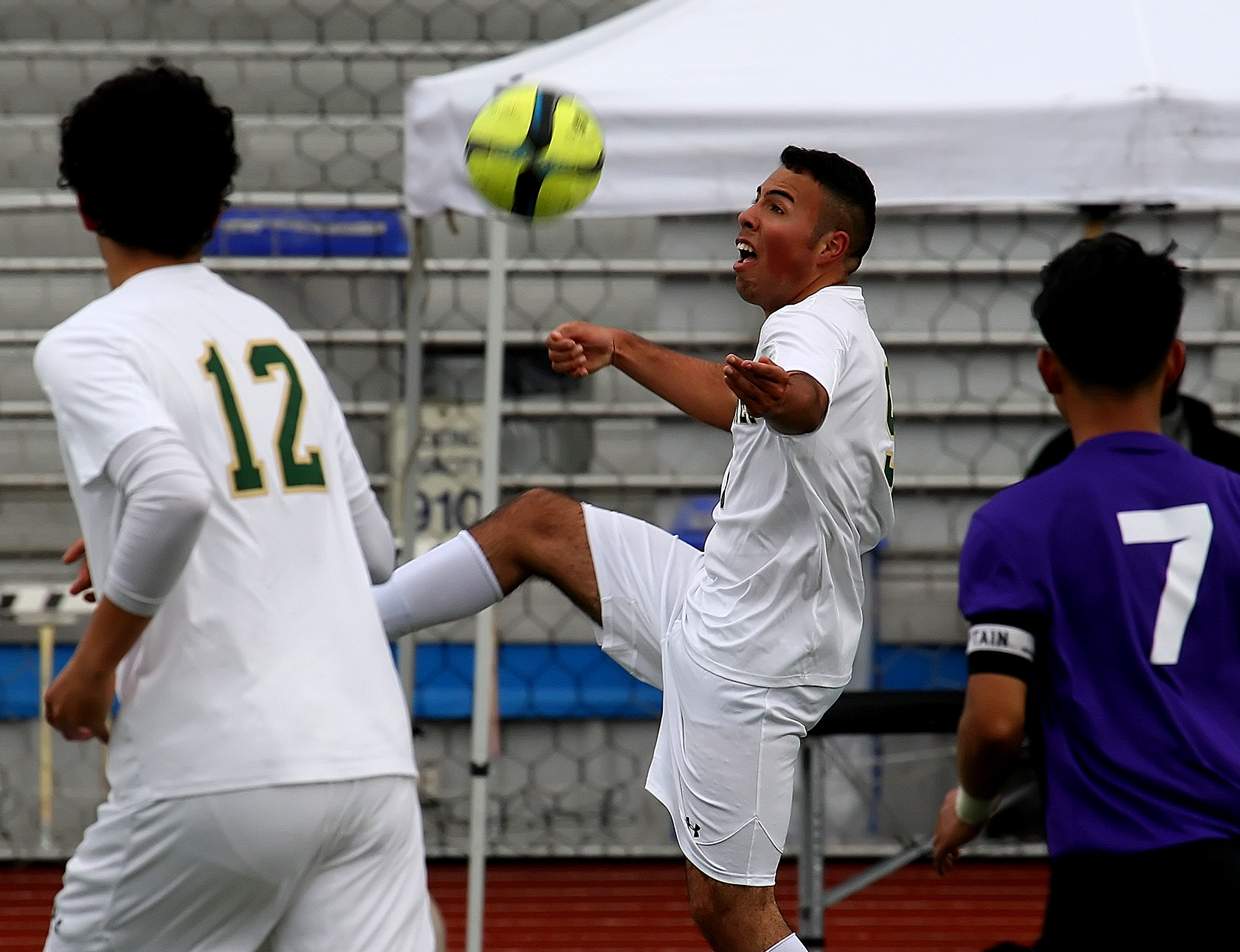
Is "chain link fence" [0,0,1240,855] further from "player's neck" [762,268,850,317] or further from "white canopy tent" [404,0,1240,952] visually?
"player's neck" [762,268,850,317]

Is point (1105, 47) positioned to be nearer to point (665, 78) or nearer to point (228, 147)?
point (665, 78)

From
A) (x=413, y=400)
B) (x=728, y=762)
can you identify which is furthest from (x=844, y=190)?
(x=413, y=400)

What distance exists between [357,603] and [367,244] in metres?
4.68

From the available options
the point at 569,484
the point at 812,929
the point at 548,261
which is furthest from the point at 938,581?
the point at 812,929

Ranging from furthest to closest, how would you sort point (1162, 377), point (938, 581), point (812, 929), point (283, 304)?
point (283, 304) < point (938, 581) < point (812, 929) < point (1162, 377)

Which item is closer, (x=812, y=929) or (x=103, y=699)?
(x=103, y=699)

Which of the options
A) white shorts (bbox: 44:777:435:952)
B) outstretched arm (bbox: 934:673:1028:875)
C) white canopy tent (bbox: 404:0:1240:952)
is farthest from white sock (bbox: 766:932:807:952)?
white canopy tent (bbox: 404:0:1240:952)

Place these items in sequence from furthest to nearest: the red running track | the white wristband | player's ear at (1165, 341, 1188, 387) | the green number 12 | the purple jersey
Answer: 1. the red running track
2. the white wristband
3. player's ear at (1165, 341, 1188, 387)
4. the purple jersey
5. the green number 12

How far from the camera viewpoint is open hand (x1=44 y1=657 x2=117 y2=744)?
1.71 m

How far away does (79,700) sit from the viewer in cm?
171

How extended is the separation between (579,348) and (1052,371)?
839 millimetres

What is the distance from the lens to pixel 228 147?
6.35ft

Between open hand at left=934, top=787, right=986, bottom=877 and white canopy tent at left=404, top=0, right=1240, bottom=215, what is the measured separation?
158 cm

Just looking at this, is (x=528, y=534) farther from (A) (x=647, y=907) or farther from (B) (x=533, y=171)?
(A) (x=647, y=907)
